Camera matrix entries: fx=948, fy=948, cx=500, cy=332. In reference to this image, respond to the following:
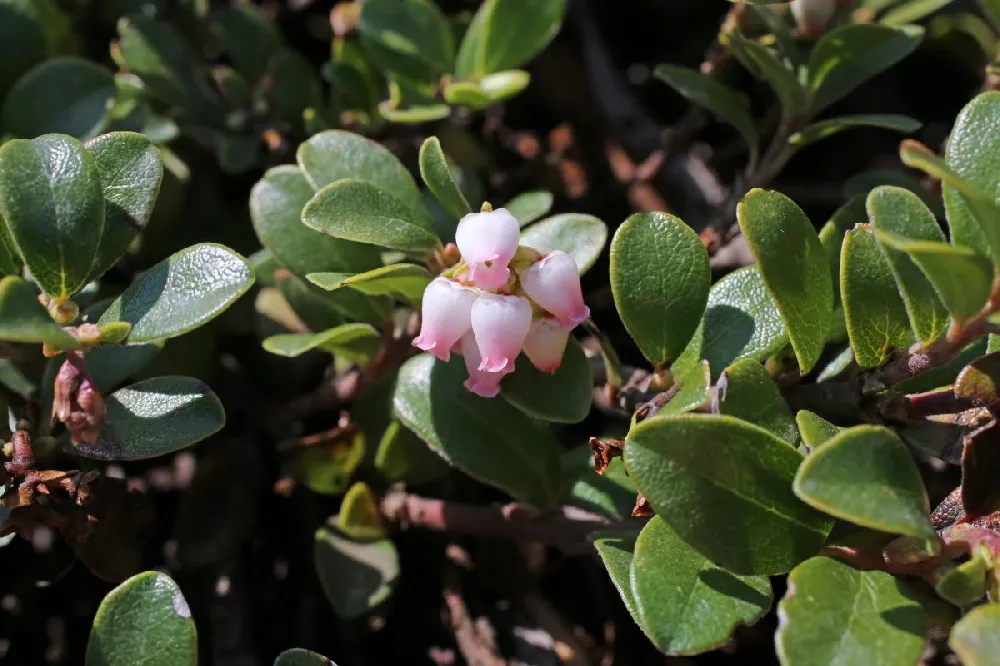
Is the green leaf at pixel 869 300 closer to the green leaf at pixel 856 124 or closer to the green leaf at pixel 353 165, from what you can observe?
the green leaf at pixel 856 124

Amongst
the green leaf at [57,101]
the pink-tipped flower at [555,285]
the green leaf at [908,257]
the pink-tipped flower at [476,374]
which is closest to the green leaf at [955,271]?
the green leaf at [908,257]

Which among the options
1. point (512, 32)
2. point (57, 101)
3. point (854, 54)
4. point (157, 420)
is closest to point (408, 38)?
point (512, 32)

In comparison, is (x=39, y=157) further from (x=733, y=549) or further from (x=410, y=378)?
(x=733, y=549)

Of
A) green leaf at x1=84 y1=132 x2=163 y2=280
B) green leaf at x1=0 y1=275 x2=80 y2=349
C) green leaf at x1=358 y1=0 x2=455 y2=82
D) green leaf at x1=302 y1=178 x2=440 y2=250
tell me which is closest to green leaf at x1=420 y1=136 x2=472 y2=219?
green leaf at x1=302 y1=178 x2=440 y2=250

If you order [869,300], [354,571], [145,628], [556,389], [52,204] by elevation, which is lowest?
[354,571]

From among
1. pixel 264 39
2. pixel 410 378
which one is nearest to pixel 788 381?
pixel 410 378

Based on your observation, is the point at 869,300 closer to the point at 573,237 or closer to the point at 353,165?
the point at 573,237
